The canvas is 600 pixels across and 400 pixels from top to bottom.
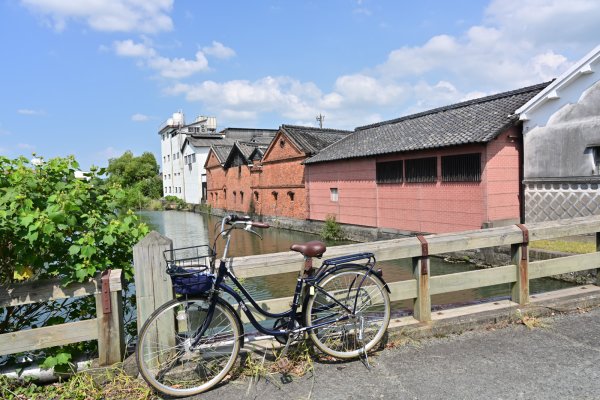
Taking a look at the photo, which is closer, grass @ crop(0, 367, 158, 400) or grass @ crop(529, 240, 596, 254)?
grass @ crop(0, 367, 158, 400)

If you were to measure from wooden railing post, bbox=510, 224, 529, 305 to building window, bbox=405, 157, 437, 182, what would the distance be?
9.23m

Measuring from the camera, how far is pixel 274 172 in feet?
77.0

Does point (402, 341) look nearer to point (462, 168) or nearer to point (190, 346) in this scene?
point (190, 346)

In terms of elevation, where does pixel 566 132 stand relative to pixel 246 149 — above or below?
below

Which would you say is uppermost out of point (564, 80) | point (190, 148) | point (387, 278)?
point (190, 148)

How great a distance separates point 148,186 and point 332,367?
5137 cm

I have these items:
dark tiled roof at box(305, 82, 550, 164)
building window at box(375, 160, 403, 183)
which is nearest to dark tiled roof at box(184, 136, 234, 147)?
dark tiled roof at box(305, 82, 550, 164)

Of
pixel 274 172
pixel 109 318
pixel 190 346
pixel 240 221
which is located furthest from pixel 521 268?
pixel 274 172

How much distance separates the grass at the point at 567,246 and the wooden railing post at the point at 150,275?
8254mm

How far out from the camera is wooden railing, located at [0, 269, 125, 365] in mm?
2725

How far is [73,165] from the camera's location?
3.34 m

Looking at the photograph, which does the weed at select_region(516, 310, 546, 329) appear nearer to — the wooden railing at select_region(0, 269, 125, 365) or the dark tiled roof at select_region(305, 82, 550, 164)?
the wooden railing at select_region(0, 269, 125, 365)

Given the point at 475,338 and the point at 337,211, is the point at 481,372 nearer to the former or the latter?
the point at 475,338

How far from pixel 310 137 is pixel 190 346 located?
19.6 meters
